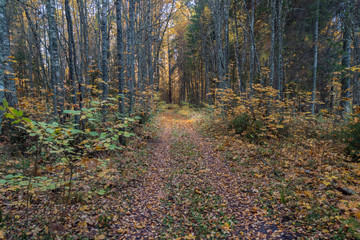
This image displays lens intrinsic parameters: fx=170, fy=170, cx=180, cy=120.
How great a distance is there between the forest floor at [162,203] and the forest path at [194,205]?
20mm

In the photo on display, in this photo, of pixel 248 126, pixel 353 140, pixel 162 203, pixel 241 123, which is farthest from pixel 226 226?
pixel 241 123

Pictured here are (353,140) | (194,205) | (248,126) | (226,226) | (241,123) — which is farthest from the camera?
(241,123)

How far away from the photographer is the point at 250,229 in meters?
3.50

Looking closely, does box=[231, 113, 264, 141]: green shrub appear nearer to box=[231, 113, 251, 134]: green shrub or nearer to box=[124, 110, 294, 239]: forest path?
box=[231, 113, 251, 134]: green shrub

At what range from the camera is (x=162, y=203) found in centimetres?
438

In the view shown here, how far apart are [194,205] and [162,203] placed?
2.70ft

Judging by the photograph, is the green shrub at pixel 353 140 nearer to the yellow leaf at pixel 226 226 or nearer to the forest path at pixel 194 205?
the forest path at pixel 194 205

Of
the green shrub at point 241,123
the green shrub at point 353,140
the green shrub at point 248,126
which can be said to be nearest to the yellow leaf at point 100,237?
the green shrub at point 248,126

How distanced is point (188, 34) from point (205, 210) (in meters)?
22.1

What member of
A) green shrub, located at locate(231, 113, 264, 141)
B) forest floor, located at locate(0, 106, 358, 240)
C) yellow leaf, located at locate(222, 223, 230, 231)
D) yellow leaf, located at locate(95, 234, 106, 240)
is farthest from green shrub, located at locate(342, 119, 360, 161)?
yellow leaf, located at locate(95, 234, 106, 240)

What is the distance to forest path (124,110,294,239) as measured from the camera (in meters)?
3.44

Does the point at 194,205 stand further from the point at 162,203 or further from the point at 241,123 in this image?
the point at 241,123

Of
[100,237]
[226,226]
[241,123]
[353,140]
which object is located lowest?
[226,226]

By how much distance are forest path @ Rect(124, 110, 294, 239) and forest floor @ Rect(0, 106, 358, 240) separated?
0.02 m
